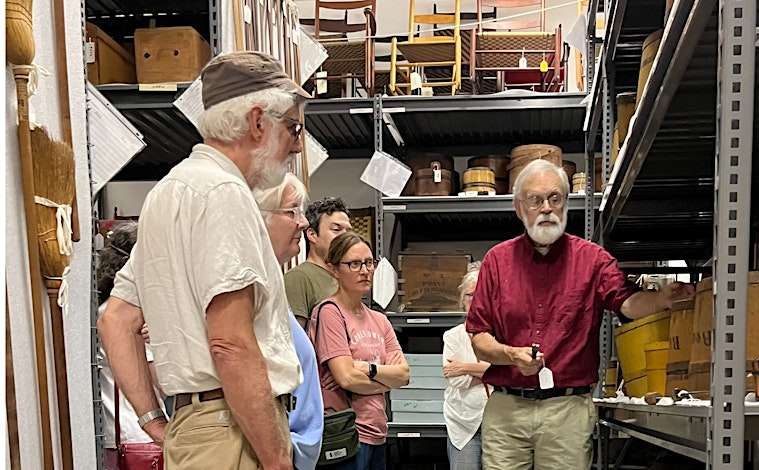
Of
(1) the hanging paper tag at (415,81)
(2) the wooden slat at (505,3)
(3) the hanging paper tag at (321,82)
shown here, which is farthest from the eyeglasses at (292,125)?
(2) the wooden slat at (505,3)

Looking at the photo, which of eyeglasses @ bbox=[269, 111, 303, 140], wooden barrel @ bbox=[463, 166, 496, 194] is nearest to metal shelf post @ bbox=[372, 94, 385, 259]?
wooden barrel @ bbox=[463, 166, 496, 194]

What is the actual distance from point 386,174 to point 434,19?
7.68 feet

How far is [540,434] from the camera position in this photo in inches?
132

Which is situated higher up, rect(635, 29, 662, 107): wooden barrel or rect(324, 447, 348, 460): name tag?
rect(635, 29, 662, 107): wooden barrel

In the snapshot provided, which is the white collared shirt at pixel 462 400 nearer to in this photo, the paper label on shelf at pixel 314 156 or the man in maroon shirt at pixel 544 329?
the man in maroon shirt at pixel 544 329

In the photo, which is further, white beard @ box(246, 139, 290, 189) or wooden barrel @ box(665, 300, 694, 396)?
wooden barrel @ box(665, 300, 694, 396)

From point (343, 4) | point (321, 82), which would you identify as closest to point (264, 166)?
point (321, 82)

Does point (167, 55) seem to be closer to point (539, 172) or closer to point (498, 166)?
point (539, 172)

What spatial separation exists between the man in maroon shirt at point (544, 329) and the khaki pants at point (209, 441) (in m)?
1.48

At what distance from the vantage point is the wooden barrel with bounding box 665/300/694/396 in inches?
89.4

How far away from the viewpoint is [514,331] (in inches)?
136

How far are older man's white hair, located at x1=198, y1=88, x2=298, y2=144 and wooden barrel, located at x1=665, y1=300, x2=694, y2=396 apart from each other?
3.56 feet

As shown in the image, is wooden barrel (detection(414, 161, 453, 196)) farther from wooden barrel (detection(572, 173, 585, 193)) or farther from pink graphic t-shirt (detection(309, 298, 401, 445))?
pink graphic t-shirt (detection(309, 298, 401, 445))

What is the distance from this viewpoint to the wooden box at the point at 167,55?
4156 mm
